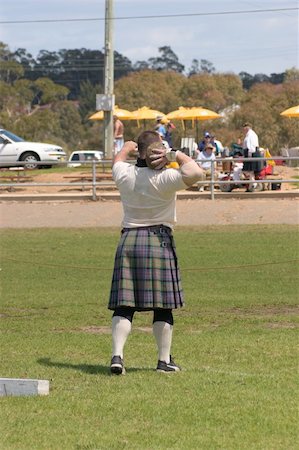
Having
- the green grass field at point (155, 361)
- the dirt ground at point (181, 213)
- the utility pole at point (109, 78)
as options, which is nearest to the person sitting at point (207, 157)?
the dirt ground at point (181, 213)

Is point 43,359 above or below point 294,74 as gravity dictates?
below

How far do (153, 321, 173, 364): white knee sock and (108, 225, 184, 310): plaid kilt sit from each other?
23 cm

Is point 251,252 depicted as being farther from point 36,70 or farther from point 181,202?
point 36,70

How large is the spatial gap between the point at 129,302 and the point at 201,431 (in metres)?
1.96

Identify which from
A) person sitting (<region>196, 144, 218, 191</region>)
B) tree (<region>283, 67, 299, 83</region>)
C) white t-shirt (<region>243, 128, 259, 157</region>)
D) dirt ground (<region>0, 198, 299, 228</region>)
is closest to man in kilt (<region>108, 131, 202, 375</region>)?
dirt ground (<region>0, 198, 299, 228</region>)

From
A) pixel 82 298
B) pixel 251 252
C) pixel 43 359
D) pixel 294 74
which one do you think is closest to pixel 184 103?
pixel 294 74

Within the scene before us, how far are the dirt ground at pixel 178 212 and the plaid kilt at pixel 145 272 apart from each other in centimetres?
1533

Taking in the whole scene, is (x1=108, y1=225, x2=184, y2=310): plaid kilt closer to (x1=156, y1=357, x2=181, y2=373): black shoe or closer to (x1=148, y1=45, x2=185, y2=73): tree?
(x1=156, y1=357, x2=181, y2=373): black shoe

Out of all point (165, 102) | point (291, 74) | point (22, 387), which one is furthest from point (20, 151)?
point (291, 74)

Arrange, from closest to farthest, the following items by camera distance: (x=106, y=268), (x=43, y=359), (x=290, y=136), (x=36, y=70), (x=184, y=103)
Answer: (x=43, y=359)
(x=106, y=268)
(x=290, y=136)
(x=184, y=103)
(x=36, y=70)

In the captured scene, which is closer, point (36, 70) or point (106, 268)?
point (106, 268)

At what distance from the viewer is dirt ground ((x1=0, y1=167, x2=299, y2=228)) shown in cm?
2377

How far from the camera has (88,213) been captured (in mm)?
25094

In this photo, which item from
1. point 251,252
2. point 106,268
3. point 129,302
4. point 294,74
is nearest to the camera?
point 129,302
